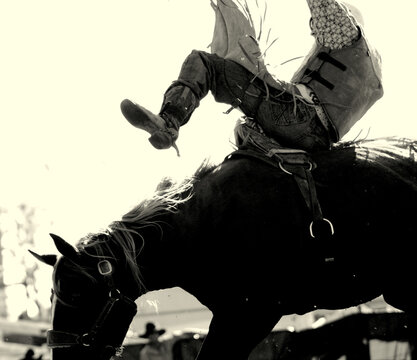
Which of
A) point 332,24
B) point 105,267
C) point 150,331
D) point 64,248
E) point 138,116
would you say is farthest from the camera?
point 150,331

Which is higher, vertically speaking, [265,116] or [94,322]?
[265,116]

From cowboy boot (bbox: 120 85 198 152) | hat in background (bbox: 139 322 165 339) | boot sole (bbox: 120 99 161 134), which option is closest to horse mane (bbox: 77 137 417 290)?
cowboy boot (bbox: 120 85 198 152)

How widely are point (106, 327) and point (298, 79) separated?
1796 millimetres

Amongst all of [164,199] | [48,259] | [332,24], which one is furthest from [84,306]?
[332,24]

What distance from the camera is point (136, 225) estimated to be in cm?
426

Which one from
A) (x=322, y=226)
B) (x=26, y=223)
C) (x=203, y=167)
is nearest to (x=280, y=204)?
(x=322, y=226)

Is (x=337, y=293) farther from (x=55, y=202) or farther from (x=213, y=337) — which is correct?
(x=55, y=202)

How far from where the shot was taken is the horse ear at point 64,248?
13.0ft

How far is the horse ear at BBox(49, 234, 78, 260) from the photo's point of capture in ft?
13.0

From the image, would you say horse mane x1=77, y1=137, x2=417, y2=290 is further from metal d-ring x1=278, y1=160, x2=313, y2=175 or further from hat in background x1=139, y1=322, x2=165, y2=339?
hat in background x1=139, y1=322, x2=165, y2=339

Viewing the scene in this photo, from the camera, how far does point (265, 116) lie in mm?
4449

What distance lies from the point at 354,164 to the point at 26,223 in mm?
19929

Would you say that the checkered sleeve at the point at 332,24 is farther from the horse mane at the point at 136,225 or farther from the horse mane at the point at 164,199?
the horse mane at the point at 136,225

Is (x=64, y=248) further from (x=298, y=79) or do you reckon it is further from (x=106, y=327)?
(x=298, y=79)
